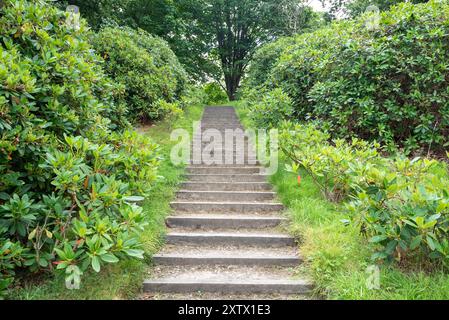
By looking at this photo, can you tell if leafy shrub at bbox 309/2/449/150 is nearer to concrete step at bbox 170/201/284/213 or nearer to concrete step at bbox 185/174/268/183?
concrete step at bbox 185/174/268/183

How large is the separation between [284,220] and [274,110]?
115 inches

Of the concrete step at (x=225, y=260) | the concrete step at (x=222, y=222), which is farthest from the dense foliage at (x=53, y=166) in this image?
the concrete step at (x=222, y=222)

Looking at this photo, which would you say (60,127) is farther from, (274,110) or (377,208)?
(274,110)

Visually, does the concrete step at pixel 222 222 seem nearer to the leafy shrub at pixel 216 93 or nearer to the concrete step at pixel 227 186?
the concrete step at pixel 227 186

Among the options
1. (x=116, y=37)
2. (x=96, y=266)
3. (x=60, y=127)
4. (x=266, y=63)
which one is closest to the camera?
Answer: (x=96, y=266)

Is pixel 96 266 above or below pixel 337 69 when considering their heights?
below

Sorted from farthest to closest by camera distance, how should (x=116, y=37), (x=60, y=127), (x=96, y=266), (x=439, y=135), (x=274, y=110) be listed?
(x=116, y=37)
(x=274, y=110)
(x=439, y=135)
(x=60, y=127)
(x=96, y=266)

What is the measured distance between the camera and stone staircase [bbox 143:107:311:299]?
11.1 feet

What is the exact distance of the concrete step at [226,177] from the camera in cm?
623

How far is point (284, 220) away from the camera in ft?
15.1

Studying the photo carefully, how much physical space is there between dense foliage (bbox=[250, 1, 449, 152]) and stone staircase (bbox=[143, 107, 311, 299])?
6.34 feet

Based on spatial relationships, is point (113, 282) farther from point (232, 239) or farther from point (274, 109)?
point (274, 109)

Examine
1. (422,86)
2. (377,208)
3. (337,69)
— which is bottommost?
(377,208)
